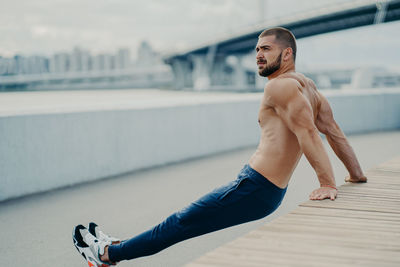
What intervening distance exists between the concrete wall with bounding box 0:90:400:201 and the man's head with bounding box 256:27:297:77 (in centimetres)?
326

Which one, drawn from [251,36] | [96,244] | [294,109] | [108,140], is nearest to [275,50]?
[294,109]

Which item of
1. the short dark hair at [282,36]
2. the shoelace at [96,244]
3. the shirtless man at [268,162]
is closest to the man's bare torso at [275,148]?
the shirtless man at [268,162]

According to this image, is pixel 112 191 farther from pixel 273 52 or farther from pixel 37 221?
pixel 273 52

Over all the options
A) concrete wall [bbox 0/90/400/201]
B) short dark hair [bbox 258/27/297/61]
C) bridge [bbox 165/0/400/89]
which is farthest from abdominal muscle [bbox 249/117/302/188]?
bridge [bbox 165/0/400/89]

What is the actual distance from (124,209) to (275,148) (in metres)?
2.33

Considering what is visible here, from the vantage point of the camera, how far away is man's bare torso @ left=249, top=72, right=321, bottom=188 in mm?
2311

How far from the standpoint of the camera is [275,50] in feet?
7.79

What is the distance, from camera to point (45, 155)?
16.0ft

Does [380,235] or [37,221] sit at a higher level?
[380,235]

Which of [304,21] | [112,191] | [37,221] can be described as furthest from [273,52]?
[304,21]

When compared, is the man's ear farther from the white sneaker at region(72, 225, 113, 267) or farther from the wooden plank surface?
the white sneaker at region(72, 225, 113, 267)

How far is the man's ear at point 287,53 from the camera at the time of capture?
2.38 metres

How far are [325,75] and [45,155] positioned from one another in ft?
161

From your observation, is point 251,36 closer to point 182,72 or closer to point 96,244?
point 182,72
